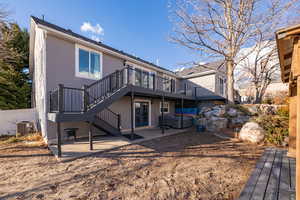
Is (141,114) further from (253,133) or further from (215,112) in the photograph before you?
(253,133)

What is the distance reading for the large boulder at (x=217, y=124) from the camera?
940 centimetres

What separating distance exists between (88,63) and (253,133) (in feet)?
31.2

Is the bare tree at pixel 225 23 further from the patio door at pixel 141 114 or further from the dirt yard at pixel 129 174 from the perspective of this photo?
the dirt yard at pixel 129 174

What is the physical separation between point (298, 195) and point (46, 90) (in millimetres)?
8449

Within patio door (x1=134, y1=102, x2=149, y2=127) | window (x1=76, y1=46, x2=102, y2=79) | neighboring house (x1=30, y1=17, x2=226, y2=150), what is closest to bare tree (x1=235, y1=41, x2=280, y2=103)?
patio door (x1=134, y1=102, x2=149, y2=127)

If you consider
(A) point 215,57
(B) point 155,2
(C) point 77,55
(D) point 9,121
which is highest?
(B) point 155,2

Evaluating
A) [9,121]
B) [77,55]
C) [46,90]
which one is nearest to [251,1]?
[77,55]

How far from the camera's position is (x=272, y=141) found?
630cm

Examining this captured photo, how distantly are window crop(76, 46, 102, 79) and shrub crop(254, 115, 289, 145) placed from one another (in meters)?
9.48

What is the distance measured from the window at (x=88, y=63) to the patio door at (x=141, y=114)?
3.66m

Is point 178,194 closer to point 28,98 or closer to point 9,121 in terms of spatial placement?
point 9,121

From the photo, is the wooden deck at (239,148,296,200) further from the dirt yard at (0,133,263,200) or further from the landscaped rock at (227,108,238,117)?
the landscaped rock at (227,108,238,117)

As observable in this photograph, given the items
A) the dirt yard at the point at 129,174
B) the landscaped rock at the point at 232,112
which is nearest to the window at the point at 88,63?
the dirt yard at the point at 129,174

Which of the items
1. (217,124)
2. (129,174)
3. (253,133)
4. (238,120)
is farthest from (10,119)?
(238,120)
